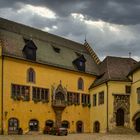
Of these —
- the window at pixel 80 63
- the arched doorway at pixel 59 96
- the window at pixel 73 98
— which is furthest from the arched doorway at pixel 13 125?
the window at pixel 80 63

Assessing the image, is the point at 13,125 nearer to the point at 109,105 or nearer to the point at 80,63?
the point at 109,105

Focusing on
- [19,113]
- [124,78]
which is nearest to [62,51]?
[124,78]

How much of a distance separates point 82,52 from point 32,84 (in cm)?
1628

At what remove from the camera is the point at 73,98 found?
201 ft

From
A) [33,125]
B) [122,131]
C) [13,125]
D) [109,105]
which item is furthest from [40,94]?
[122,131]

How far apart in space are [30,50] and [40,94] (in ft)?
20.1

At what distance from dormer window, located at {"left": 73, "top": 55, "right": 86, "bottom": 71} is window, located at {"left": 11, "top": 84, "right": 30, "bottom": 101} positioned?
11445 millimetres

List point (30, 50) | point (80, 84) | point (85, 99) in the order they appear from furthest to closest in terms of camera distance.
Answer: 1. point (85, 99)
2. point (80, 84)
3. point (30, 50)

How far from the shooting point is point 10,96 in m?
51.9

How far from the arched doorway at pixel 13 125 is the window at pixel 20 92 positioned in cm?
280

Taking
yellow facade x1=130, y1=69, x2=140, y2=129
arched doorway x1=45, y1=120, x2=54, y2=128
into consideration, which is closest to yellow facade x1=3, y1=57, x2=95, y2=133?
arched doorway x1=45, y1=120, x2=54, y2=128

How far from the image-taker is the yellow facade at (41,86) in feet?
170

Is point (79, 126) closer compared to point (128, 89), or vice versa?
point (128, 89)

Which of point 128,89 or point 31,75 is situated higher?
point 31,75
